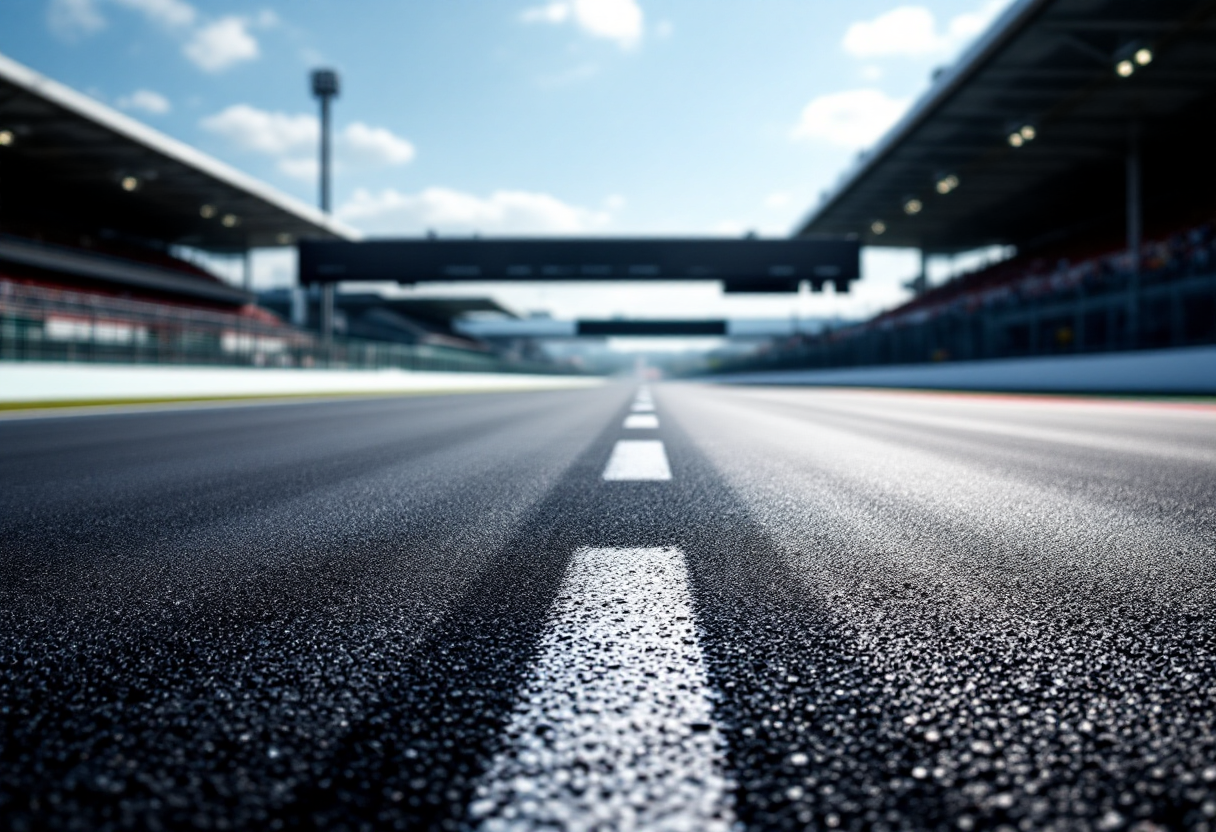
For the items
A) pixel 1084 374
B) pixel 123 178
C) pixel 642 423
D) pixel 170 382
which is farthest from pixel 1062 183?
pixel 123 178

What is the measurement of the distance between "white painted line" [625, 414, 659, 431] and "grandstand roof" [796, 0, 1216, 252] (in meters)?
17.1

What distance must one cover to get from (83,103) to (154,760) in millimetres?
33364

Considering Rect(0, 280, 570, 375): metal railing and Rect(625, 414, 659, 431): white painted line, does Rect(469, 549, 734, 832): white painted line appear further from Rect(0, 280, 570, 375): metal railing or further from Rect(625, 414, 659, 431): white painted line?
Rect(0, 280, 570, 375): metal railing

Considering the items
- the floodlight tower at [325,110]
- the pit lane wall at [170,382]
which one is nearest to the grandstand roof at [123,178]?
the floodlight tower at [325,110]

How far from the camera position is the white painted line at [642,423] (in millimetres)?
8164

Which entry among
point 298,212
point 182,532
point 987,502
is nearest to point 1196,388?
point 987,502

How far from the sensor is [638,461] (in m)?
4.95

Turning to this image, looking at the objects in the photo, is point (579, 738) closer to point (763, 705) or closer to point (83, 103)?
point (763, 705)

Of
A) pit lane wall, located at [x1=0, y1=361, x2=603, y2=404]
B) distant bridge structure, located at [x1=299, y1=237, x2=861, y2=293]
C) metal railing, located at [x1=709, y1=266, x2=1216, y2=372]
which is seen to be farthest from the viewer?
distant bridge structure, located at [x1=299, y1=237, x2=861, y2=293]

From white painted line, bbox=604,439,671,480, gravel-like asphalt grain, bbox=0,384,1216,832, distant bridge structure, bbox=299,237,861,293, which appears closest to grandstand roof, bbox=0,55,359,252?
distant bridge structure, bbox=299,237,861,293

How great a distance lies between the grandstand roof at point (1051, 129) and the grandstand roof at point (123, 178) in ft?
93.3

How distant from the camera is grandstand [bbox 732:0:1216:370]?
18.9 m

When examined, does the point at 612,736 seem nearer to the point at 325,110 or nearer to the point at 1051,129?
the point at 1051,129

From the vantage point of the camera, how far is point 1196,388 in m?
15.5
